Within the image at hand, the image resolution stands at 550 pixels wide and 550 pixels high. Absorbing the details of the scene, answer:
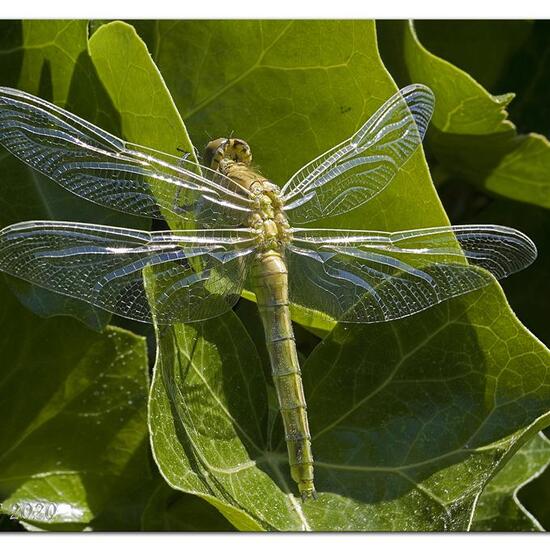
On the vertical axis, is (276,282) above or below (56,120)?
below

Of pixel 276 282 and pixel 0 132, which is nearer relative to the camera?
pixel 0 132

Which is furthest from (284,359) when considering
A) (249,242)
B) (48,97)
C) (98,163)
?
(48,97)

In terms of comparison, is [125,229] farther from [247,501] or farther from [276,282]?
[247,501]

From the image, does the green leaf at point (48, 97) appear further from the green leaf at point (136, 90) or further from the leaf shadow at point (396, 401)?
the leaf shadow at point (396, 401)

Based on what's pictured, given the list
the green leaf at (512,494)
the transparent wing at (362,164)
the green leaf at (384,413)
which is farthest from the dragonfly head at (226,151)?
the green leaf at (512,494)

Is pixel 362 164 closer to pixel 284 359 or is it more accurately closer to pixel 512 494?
pixel 284 359

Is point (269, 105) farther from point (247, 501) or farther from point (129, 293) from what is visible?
point (247, 501)

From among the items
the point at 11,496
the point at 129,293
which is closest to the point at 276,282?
the point at 129,293

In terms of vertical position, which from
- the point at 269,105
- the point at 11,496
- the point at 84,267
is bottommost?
the point at 11,496

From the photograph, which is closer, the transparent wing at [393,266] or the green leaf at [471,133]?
the transparent wing at [393,266]
